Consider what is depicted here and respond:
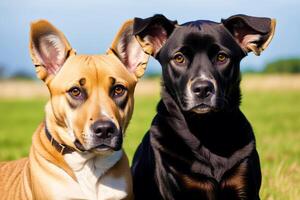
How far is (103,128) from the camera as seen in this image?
5609mm

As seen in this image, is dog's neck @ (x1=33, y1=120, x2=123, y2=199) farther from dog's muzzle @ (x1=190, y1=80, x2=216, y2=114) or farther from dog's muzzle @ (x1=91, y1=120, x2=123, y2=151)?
dog's muzzle @ (x1=190, y1=80, x2=216, y2=114)

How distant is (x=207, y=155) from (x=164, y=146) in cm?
45

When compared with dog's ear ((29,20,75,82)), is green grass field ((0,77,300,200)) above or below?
below

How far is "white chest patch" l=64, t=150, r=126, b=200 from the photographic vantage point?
Answer: 238 inches

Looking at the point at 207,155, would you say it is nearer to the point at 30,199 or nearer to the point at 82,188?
the point at 82,188

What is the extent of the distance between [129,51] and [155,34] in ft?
1.28

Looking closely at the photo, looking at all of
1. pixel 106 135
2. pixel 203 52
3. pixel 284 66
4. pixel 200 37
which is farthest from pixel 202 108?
pixel 284 66

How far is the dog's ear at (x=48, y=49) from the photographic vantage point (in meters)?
6.24

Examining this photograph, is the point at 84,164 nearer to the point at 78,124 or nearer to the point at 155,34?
the point at 78,124

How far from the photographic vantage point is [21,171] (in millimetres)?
7000


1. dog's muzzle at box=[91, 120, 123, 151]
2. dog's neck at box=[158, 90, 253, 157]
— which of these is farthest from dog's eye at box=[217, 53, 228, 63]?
dog's muzzle at box=[91, 120, 123, 151]

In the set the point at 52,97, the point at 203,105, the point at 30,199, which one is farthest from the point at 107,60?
the point at 30,199

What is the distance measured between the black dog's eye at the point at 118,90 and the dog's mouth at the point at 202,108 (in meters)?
0.71

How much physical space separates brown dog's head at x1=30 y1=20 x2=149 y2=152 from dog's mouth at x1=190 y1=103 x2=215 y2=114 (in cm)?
64
